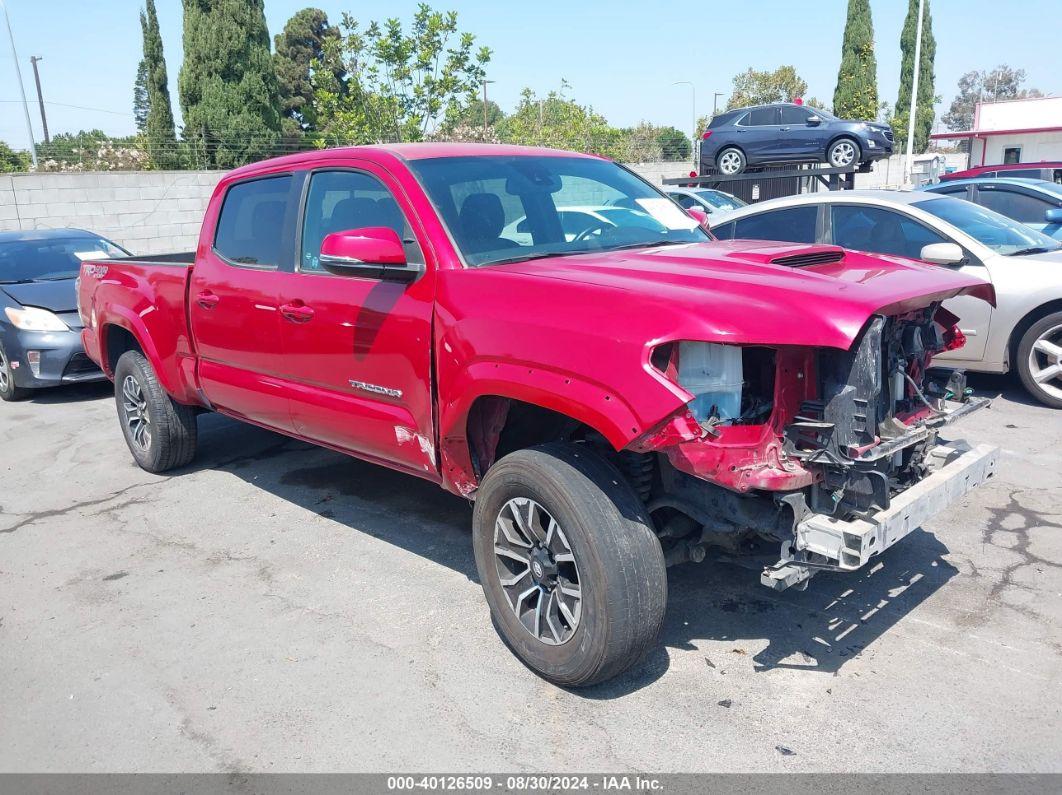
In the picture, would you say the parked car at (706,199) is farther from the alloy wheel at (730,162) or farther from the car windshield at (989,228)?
the car windshield at (989,228)

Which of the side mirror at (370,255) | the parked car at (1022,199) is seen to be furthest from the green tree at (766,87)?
the side mirror at (370,255)

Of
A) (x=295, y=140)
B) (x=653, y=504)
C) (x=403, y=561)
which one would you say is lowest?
(x=403, y=561)

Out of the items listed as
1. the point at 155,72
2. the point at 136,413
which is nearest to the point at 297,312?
the point at 136,413

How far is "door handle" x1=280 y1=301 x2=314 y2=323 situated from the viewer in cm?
432

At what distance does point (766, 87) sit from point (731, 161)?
153 feet

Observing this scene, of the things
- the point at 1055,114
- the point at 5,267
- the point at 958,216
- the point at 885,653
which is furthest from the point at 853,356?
the point at 1055,114

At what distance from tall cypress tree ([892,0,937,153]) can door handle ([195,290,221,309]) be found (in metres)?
49.0

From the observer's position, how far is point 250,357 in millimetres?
4844

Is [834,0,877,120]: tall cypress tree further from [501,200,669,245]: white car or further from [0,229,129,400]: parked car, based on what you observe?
[501,200,669,245]: white car

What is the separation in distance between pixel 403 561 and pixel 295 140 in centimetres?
2483

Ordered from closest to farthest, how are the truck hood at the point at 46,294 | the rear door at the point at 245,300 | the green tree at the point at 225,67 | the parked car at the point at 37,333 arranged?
the rear door at the point at 245,300 → the parked car at the point at 37,333 → the truck hood at the point at 46,294 → the green tree at the point at 225,67

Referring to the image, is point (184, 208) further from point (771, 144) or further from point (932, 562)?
point (932, 562)

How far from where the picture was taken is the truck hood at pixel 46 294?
27.7 feet

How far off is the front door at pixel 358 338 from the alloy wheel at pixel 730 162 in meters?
15.1
